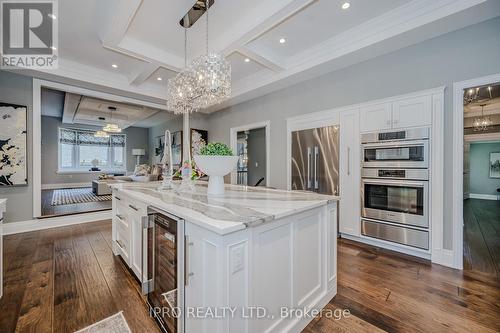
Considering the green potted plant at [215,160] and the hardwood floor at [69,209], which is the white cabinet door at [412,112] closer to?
the green potted plant at [215,160]

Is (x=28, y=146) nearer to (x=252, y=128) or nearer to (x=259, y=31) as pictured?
(x=252, y=128)

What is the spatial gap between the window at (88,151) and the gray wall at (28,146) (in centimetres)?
640

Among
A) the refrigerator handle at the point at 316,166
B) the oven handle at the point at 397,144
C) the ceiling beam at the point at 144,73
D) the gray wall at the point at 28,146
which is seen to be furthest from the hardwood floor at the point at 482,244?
the gray wall at the point at 28,146

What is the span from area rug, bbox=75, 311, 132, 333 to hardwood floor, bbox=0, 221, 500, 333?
0.15ft

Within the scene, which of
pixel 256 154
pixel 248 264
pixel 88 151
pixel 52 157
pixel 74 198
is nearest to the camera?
pixel 248 264

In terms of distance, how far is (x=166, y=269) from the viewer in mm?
1486

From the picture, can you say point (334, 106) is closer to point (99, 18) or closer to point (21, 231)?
point (99, 18)

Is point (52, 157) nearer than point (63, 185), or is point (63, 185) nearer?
point (52, 157)

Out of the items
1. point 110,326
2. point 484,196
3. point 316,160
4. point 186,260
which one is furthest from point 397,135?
point 484,196

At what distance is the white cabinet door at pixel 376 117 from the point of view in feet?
9.46

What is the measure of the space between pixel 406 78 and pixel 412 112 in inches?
19.0

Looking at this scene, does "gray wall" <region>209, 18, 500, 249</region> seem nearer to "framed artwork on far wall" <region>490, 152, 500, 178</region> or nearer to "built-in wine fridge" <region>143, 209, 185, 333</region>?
"built-in wine fridge" <region>143, 209, 185, 333</region>

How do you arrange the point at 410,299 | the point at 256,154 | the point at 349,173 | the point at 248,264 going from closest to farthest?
the point at 248,264
the point at 410,299
the point at 349,173
the point at 256,154

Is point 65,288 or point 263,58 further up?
point 263,58
